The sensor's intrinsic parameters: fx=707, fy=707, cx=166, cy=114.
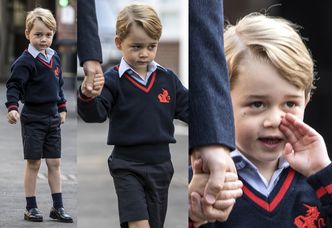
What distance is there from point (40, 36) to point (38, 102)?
0.59ft

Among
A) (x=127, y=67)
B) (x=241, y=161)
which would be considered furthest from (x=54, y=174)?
(x=241, y=161)

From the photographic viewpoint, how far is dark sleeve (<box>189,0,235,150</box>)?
1.78 metres

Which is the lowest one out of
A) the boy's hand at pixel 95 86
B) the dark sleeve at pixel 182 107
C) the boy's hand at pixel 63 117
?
the boy's hand at pixel 63 117

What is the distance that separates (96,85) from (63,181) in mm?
300

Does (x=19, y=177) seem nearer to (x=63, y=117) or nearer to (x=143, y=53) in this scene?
(x=63, y=117)

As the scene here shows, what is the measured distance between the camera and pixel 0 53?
1.91 m

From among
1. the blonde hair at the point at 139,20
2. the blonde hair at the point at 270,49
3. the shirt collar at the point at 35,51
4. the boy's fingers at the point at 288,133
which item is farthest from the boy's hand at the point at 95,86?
the boy's fingers at the point at 288,133

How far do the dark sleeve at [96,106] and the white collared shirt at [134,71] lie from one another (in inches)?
1.8

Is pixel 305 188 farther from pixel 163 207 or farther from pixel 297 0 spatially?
pixel 297 0

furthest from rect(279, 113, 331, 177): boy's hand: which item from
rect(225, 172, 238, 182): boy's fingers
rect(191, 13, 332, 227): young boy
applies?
rect(225, 172, 238, 182): boy's fingers

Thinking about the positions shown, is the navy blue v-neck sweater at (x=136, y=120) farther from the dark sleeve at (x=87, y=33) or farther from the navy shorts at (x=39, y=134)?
the navy shorts at (x=39, y=134)

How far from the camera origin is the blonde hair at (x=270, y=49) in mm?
2094

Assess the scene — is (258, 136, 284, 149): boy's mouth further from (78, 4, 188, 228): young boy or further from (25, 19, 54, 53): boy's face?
(25, 19, 54, 53): boy's face

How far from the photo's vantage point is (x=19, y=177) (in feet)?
6.21
